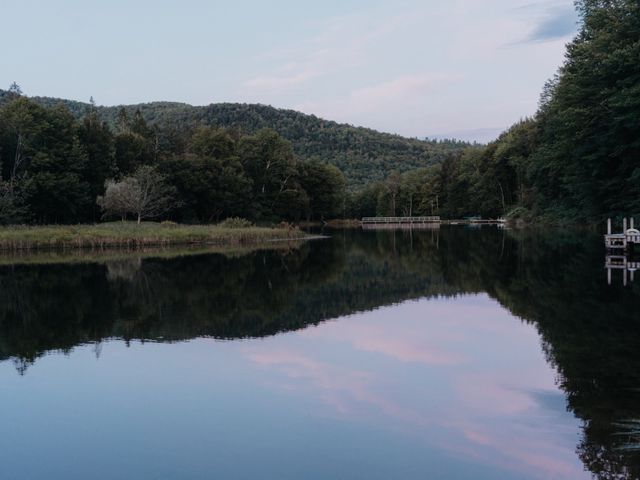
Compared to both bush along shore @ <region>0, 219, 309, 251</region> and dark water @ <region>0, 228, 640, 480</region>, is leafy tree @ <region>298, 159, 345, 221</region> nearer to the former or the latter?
bush along shore @ <region>0, 219, 309, 251</region>

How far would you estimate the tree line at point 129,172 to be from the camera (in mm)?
58031

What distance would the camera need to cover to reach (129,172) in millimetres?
70688

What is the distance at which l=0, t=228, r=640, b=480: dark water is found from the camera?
723 cm

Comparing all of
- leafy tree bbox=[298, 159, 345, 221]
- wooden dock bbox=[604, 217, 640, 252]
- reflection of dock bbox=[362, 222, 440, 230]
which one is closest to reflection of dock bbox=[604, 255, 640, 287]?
wooden dock bbox=[604, 217, 640, 252]

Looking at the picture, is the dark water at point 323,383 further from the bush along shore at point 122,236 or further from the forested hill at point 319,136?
the forested hill at point 319,136

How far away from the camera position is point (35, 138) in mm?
59594

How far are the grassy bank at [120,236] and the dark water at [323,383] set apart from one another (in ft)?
86.2

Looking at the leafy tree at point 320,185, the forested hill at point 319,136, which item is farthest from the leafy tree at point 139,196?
the forested hill at point 319,136

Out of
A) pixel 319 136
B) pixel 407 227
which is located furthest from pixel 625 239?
pixel 319 136

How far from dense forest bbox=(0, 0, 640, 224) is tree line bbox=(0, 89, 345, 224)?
0.17m

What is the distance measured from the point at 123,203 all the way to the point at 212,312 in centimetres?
4302

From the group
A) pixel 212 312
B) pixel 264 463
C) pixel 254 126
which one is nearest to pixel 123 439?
pixel 264 463

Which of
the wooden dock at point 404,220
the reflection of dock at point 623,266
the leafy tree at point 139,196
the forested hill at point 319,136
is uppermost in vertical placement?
the forested hill at point 319,136

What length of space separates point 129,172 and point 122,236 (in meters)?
24.8
